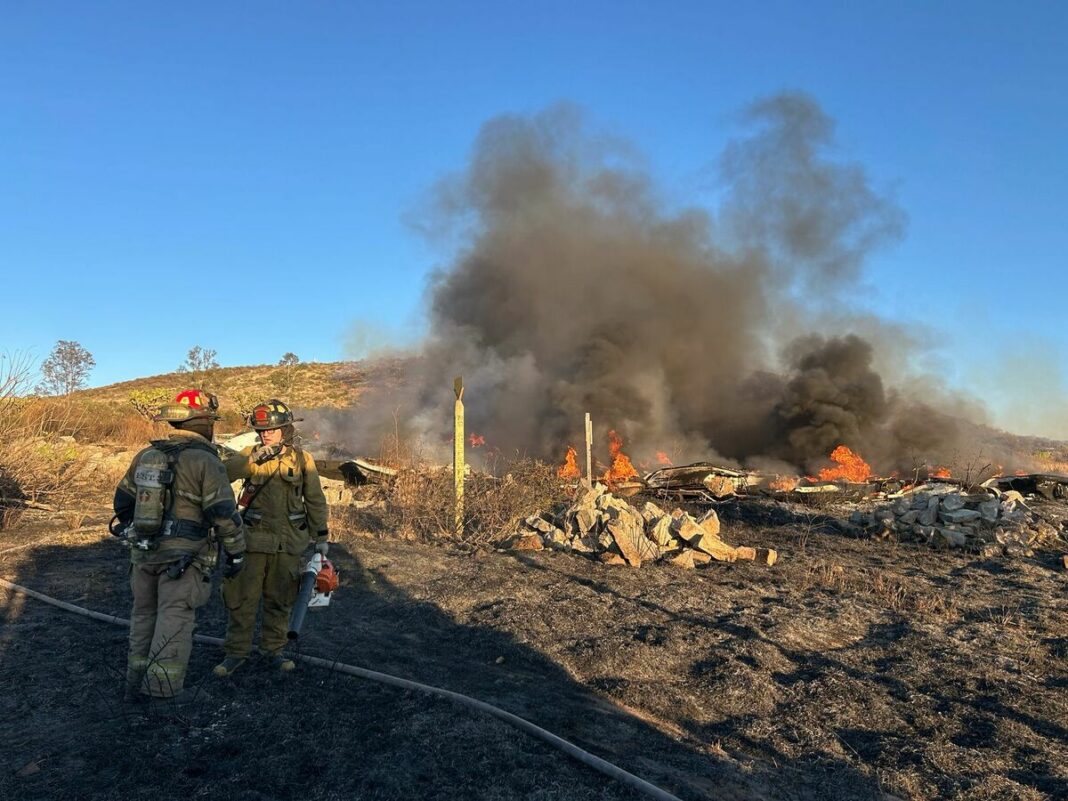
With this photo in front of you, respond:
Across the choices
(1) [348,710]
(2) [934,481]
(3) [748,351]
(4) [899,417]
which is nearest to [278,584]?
(1) [348,710]

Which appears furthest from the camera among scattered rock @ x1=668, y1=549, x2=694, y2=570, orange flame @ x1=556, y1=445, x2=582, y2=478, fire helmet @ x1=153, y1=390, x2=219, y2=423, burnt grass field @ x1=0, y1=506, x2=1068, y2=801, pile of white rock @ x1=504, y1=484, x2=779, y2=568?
orange flame @ x1=556, y1=445, x2=582, y2=478

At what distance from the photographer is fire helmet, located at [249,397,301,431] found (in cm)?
464

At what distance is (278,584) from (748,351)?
2933cm

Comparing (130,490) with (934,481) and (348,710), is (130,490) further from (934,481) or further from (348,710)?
(934,481)

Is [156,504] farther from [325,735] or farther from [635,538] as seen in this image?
[635,538]

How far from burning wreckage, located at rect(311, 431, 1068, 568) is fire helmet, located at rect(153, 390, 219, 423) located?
5.87 meters

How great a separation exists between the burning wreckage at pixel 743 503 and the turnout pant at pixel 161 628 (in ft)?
18.8

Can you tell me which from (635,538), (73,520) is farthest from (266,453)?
(73,520)

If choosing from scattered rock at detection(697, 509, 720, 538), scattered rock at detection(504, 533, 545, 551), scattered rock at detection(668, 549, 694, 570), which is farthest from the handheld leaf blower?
scattered rock at detection(697, 509, 720, 538)

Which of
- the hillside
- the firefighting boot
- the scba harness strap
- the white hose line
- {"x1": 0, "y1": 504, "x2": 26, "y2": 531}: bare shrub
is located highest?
the hillside

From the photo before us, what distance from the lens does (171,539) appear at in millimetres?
4008

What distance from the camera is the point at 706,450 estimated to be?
26.5 metres

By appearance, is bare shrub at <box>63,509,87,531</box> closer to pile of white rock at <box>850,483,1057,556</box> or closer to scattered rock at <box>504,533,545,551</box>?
scattered rock at <box>504,533,545,551</box>

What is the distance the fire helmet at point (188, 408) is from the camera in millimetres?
4129
